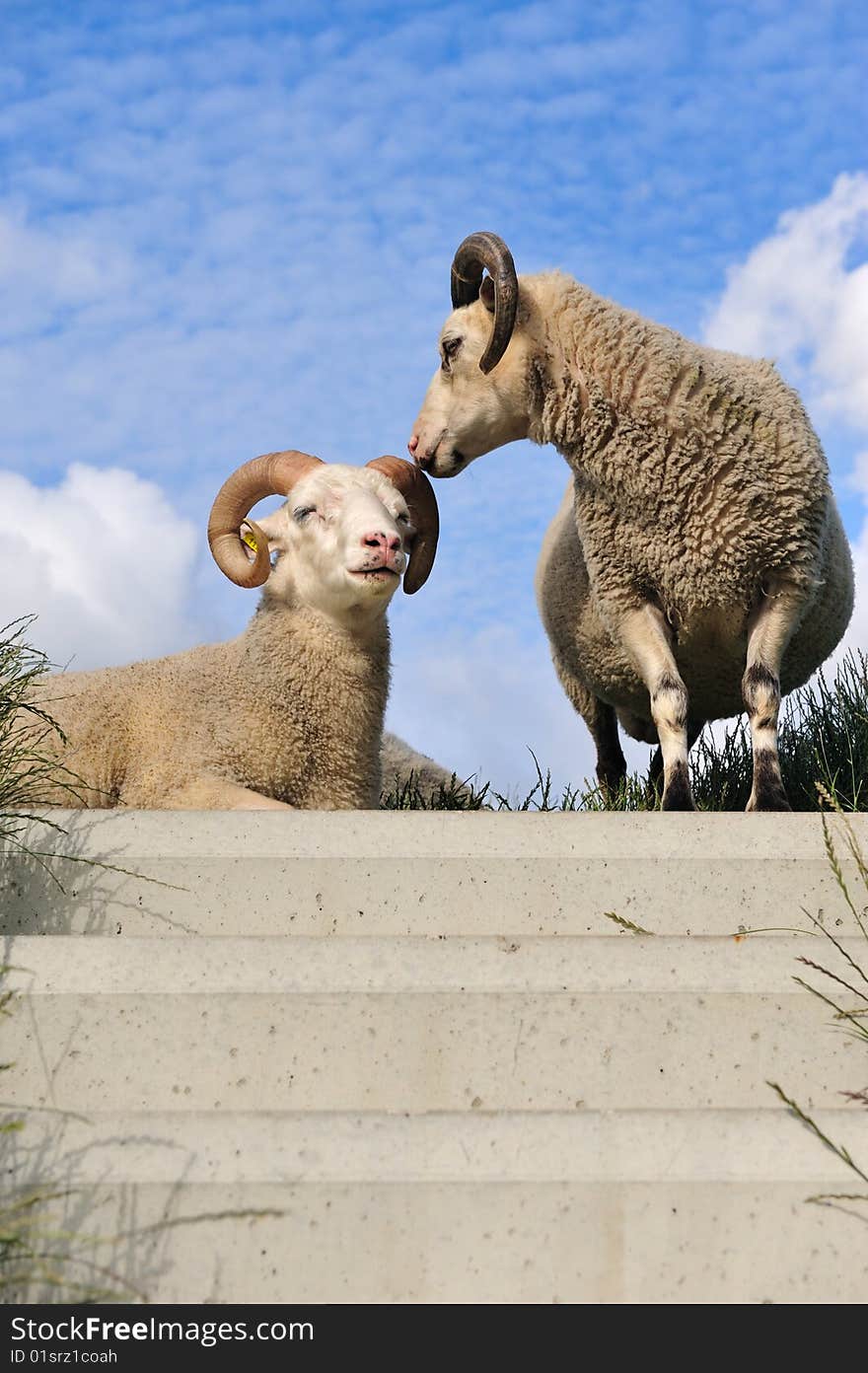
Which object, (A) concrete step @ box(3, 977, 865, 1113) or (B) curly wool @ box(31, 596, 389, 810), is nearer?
(A) concrete step @ box(3, 977, 865, 1113)

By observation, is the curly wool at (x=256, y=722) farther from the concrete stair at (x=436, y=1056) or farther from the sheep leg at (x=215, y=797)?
the concrete stair at (x=436, y=1056)

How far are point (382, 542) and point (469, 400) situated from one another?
1.28 meters

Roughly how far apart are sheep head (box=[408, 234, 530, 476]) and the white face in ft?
1.79

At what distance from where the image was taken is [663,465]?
6.16 meters

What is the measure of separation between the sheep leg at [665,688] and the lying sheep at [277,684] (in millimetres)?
1133

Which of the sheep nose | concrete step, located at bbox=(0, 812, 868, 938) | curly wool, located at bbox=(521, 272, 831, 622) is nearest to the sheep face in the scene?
curly wool, located at bbox=(521, 272, 831, 622)

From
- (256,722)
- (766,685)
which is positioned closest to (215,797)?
(256,722)

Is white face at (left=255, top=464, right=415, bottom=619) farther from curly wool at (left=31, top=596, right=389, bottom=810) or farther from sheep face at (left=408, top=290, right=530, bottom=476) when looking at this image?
sheep face at (left=408, top=290, right=530, bottom=476)

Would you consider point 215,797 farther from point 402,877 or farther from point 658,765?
point 658,765

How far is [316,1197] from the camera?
10.1 feet

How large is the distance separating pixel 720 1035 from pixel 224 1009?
4.26 ft

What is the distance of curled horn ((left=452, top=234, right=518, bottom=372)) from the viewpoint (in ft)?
20.8
